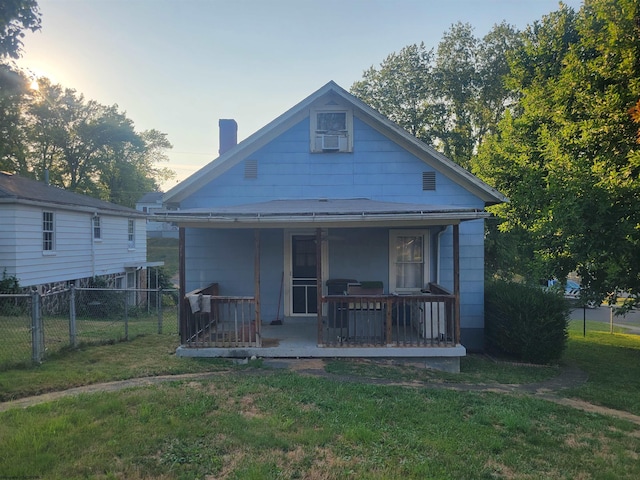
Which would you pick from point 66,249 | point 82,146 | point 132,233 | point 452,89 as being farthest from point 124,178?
point 452,89

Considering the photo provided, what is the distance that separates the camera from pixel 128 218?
871 inches

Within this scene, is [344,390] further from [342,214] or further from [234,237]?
[234,237]

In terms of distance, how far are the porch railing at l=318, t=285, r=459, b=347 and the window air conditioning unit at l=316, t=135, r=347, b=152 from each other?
380 cm

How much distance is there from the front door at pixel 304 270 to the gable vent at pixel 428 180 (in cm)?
300

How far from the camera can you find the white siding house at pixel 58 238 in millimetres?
13930

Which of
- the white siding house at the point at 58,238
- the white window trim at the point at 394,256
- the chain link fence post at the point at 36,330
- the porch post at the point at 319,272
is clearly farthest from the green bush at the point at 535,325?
the white siding house at the point at 58,238

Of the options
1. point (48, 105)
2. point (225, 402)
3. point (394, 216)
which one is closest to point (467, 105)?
point (394, 216)

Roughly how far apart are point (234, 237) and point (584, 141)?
27.5ft

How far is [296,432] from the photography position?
4.56 m

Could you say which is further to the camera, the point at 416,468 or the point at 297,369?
the point at 297,369

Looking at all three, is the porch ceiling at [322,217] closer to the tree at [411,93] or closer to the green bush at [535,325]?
the green bush at [535,325]

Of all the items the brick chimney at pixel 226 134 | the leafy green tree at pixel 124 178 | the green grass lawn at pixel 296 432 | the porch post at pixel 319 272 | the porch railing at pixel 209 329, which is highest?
the leafy green tree at pixel 124 178

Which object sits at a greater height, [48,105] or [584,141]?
[48,105]

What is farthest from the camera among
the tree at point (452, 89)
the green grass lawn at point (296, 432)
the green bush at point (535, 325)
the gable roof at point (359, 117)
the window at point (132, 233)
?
the tree at point (452, 89)
